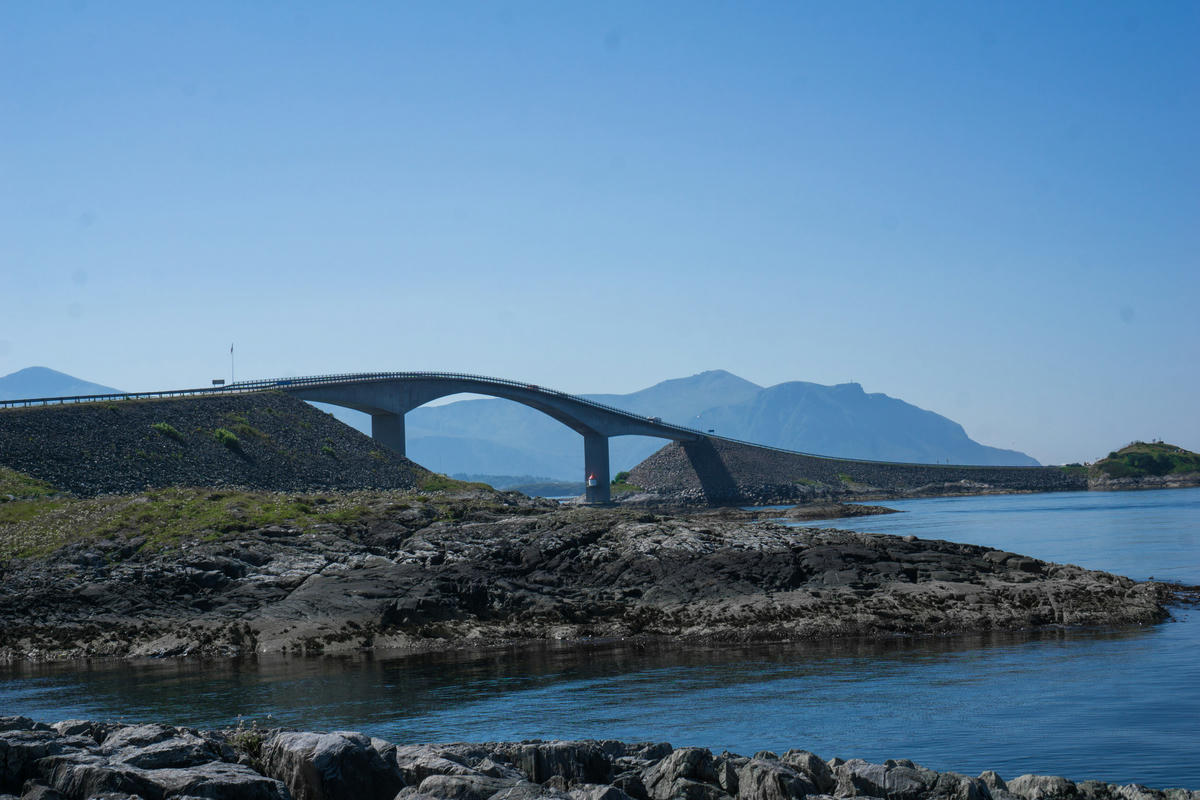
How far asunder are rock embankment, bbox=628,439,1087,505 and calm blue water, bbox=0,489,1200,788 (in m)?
98.8

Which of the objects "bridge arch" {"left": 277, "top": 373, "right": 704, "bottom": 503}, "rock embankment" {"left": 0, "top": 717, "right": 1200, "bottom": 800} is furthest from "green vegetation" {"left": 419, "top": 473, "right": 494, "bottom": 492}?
"rock embankment" {"left": 0, "top": 717, "right": 1200, "bottom": 800}

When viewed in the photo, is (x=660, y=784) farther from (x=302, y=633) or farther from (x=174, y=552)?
(x=174, y=552)

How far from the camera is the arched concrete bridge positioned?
83.4m

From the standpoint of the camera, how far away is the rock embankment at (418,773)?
13.7 meters

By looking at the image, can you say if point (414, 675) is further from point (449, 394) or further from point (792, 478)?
point (792, 478)

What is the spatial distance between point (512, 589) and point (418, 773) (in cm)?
2481

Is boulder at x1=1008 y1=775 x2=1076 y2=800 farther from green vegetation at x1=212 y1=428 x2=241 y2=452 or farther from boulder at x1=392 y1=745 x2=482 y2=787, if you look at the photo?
green vegetation at x1=212 y1=428 x2=241 y2=452

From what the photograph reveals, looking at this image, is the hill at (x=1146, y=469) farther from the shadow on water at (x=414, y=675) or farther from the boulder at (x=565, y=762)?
the boulder at (x=565, y=762)

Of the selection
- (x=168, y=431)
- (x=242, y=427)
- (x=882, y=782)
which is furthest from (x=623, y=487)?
(x=882, y=782)

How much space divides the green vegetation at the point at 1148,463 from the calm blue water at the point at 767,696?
138 metres

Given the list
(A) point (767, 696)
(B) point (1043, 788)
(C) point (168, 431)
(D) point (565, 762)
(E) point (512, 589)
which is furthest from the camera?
(C) point (168, 431)

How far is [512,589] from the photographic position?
40.0m

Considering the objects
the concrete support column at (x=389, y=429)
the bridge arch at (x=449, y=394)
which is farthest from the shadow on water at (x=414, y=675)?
the concrete support column at (x=389, y=429)

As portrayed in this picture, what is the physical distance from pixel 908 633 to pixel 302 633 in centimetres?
2054
